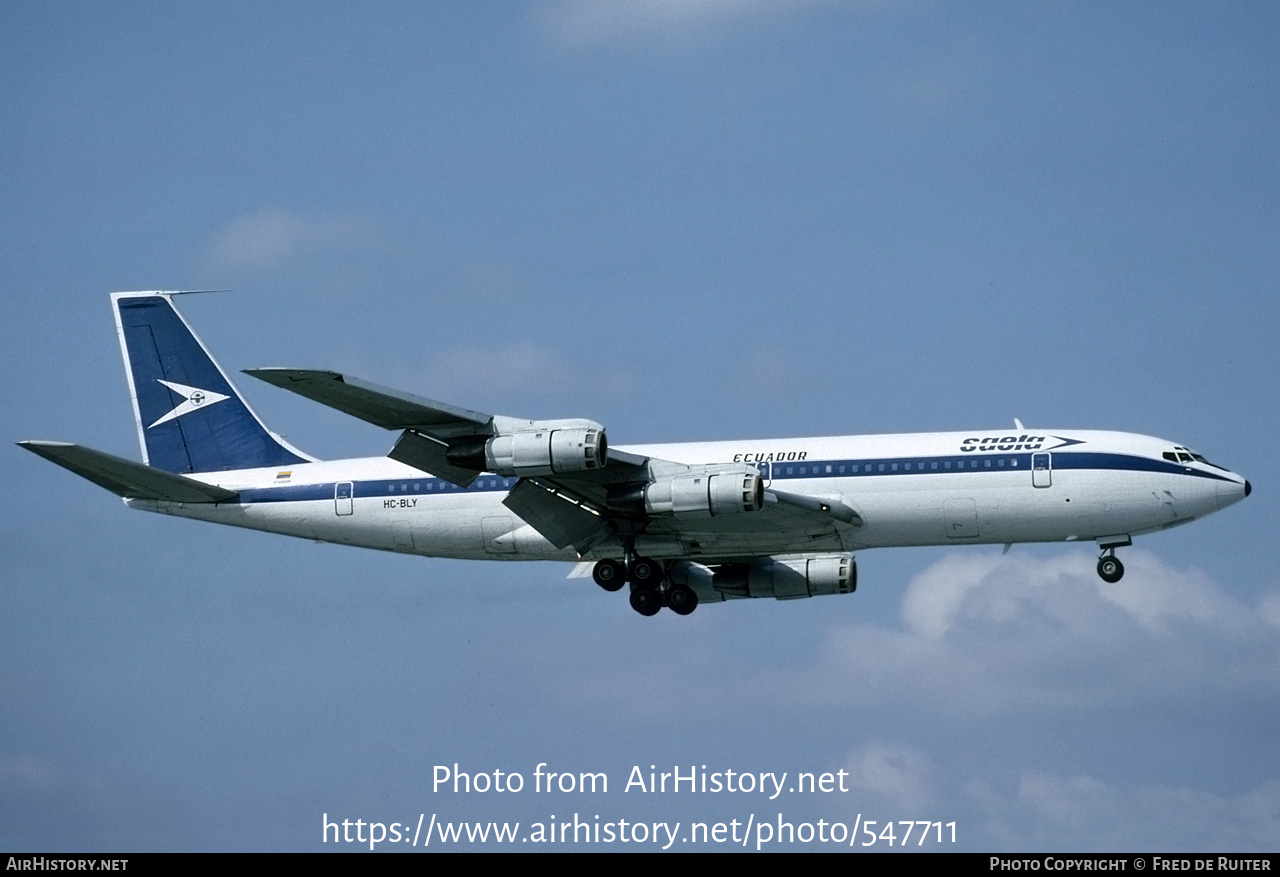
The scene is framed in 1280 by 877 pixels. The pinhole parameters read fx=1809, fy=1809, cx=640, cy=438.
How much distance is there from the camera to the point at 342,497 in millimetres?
60406

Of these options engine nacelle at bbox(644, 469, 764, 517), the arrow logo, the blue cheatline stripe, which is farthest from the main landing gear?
the arrow logo

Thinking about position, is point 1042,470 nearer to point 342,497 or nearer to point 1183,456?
point 1183,456

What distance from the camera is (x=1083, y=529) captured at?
183 ft

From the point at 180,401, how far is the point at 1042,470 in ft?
99.7

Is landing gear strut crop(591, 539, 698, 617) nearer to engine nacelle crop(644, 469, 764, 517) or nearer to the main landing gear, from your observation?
the main landing gear

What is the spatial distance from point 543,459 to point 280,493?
44.9 ft

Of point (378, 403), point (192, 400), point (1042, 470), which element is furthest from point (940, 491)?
point (192, 400)

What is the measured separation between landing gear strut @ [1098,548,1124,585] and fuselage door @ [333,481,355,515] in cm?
2444

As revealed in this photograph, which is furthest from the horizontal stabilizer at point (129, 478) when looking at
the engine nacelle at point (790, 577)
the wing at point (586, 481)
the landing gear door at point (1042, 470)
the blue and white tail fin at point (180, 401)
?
the landing gear door at point (1042, 470)
